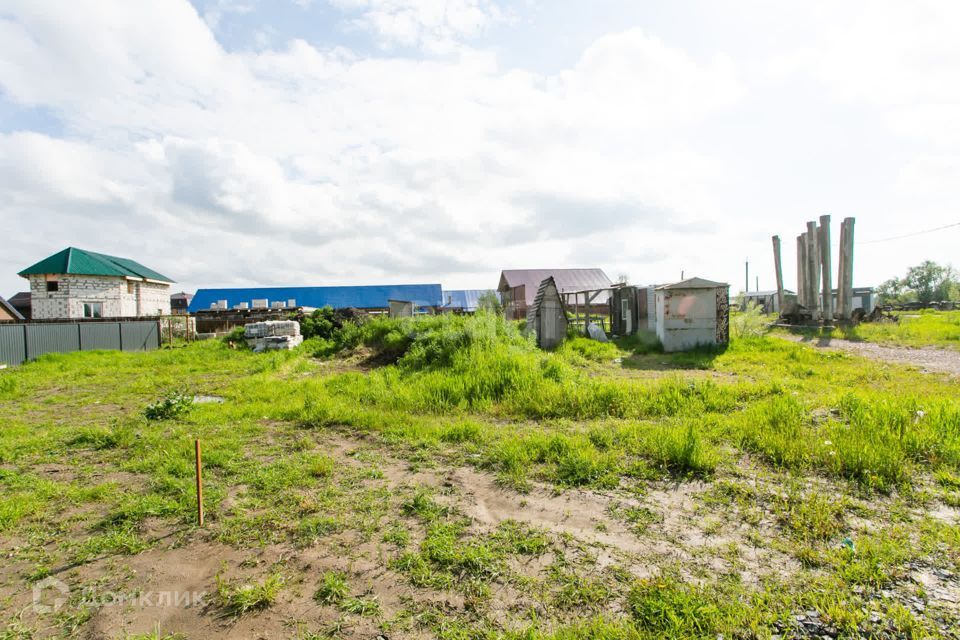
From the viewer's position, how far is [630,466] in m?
4.22

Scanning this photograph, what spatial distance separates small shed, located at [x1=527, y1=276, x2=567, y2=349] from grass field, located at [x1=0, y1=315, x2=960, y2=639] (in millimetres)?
6875

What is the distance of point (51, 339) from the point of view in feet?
51.5

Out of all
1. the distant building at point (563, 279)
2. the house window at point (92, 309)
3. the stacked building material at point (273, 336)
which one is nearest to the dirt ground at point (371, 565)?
the stacked building material at point (273, 336)

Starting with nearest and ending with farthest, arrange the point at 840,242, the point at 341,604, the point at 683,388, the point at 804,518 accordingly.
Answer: the point at 341,604, the point at 804,518, the point at 683,388, the point at 840,242

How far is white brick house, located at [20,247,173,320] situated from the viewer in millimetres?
25922

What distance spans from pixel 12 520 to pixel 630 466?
5.22 m

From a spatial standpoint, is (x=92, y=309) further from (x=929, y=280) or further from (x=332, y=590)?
(x=929, y=280)

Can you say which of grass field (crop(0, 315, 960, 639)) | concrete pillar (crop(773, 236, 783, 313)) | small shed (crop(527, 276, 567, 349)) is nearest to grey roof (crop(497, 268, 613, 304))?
concrete pillar (crop(773, 236, 783, 313))

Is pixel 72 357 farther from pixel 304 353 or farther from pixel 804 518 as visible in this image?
pixel 804 518

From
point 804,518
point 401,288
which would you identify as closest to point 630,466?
point 804,518

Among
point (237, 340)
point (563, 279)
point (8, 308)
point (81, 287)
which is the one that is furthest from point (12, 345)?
point (563, 279)

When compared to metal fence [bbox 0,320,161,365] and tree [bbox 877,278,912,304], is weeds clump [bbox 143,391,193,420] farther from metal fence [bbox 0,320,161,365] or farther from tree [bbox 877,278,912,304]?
tree [bbox 877,278,912,304]

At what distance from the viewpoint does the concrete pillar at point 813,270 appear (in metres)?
17.8

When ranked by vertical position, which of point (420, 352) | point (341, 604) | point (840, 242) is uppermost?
point (840, 242)
